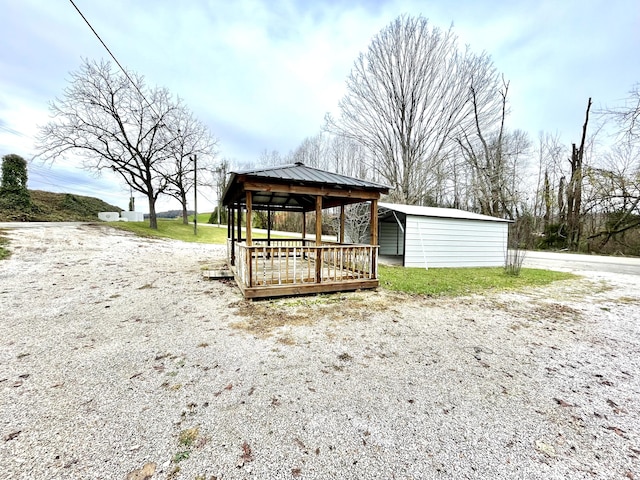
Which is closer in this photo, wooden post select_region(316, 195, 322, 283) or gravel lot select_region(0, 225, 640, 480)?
gravel lot select_region(0, 225, 640, 480)

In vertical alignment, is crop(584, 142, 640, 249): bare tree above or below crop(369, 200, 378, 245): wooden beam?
above

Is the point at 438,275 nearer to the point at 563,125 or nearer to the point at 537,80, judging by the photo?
the point at 537,80

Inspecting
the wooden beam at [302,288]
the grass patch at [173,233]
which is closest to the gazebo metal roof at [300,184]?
the wooden beam at [302,288]

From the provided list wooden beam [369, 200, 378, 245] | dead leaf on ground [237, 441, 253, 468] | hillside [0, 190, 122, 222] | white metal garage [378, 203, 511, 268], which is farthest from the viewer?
hillside [0, 190, 122, 222]

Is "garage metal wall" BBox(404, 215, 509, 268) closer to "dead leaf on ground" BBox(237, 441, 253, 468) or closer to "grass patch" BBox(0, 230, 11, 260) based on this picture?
"dead leaf on ground" BBox(237, 441, 253, 468)

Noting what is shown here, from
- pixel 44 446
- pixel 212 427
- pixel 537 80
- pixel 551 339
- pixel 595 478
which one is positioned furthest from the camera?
pixel 537 80

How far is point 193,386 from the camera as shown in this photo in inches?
99.2

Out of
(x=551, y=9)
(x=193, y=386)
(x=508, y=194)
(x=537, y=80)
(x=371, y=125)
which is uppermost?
(x=537, y=80)

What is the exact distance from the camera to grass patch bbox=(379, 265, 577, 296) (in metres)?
6.58

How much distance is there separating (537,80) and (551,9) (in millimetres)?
7397

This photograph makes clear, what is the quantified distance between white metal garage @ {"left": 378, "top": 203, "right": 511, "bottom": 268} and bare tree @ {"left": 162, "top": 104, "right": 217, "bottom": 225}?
16715 mm

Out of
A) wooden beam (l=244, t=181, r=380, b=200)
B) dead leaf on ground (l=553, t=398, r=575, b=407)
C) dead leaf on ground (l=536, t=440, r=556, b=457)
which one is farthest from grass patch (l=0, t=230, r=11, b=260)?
dead leaf on ground (l=553, t=398, r=575, b=407)

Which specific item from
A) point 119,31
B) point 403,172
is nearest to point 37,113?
point 119,31

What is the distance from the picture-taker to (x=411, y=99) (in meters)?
15.4
